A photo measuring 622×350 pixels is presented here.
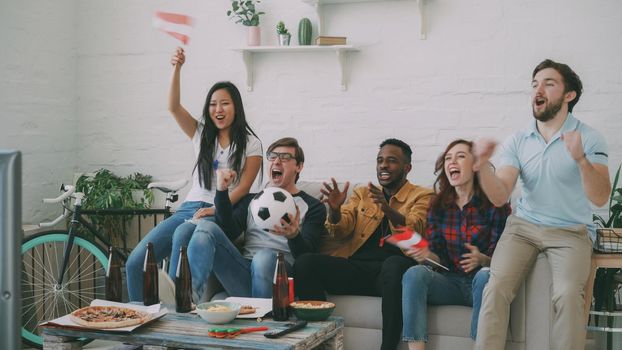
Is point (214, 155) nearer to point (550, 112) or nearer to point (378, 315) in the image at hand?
point (378, 315)

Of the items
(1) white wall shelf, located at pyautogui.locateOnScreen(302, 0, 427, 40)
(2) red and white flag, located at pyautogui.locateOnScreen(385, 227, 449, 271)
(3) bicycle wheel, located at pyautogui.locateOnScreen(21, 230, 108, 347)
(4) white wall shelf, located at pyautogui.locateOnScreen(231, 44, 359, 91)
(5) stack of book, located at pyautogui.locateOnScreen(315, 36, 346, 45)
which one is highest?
(1) white wall shelf, located at pyautogui.locateOnScreen(302, 0, 427, 40)

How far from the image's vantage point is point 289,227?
2.98 meters

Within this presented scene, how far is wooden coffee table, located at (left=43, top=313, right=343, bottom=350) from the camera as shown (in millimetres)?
2234

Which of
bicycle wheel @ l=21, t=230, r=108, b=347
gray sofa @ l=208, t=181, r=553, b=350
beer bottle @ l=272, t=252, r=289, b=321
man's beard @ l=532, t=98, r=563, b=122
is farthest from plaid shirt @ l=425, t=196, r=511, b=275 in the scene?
bicycle wheel @ l=21, t=230, r=108, b=347

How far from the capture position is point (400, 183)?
10.7ft

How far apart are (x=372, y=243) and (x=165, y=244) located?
932 mm

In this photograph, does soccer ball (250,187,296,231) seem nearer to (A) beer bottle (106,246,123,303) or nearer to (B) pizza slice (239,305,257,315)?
(B) pizza slice (239,305,257,315)

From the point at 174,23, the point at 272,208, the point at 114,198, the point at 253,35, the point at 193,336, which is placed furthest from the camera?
the point at 174,23

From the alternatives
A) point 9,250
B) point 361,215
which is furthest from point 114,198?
point 9,250

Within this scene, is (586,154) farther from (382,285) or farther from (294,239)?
(294,239)

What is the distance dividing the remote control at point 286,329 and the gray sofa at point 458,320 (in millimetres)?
647

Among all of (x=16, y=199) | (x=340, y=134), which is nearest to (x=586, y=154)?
(x=340, y=134)

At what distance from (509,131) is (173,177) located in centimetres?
198

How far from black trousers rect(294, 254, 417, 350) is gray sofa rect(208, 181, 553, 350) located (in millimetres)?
54
